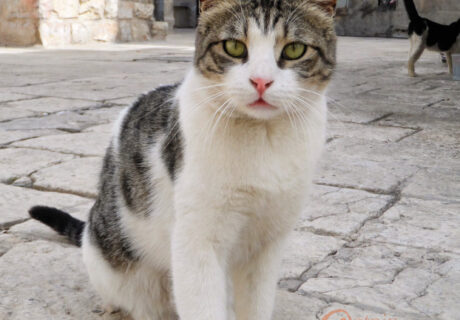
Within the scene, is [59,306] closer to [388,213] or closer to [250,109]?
[250,109]

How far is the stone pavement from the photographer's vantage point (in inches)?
82.6

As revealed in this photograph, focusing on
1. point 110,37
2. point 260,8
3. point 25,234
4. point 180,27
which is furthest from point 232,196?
point 180,27

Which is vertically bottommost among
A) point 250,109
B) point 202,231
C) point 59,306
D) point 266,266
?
point 59,306

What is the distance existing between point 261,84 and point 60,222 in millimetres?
1154

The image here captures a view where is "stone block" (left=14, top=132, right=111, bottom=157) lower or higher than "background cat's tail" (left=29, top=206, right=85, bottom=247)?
lower

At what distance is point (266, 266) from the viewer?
1.91 meters

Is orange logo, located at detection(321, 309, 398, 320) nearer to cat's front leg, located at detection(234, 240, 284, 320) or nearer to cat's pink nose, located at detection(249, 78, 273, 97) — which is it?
cat's front leg, located at detection(234, 240, 284, 320)

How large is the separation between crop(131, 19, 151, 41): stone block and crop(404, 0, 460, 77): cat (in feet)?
21.8

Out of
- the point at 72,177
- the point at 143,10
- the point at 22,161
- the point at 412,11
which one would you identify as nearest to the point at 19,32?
the point at 143,10

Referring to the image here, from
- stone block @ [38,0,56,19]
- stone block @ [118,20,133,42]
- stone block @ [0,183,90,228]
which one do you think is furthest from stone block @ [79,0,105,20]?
stone block @ [0,183,90,228]

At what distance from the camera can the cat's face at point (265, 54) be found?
165 centimetres

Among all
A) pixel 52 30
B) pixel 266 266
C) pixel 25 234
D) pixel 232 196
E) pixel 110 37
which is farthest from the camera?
pixel 110 37

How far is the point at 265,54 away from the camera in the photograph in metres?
1.66

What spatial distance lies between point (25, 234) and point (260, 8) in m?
1.43
